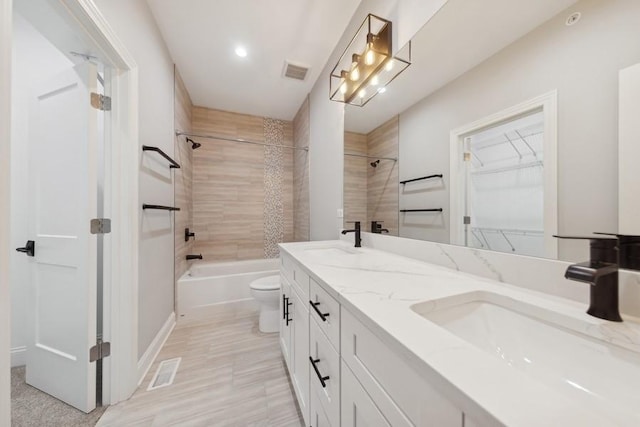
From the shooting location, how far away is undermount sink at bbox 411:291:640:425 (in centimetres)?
44

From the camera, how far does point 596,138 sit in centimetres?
62

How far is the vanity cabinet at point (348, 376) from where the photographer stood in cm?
42

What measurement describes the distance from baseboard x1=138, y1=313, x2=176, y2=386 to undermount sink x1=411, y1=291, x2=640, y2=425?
1878 millimetres

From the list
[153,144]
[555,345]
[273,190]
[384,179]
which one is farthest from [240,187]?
[555,345]

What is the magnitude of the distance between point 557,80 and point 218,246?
11.5 ft

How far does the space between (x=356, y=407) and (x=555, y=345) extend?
1.74 ft

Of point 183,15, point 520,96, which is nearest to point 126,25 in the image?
point 183,15

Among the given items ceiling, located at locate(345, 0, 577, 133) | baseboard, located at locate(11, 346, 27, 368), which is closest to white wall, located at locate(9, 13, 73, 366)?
baseboard, located at locate(11, 346, 27, 368)

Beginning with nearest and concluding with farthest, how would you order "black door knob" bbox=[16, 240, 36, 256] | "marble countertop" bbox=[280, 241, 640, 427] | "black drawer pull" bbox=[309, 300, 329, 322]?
"marble countertop" bbox=[280, 241, 640, 427] → "black drawer pull" bbox=[309, 300, 329, 322] → "black door knob" bbox=[16, 240, 36, 256]

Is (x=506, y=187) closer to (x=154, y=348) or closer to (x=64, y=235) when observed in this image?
(x=64, y=235)

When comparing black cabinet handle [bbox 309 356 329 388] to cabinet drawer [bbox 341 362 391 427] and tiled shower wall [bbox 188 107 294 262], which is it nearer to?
cabinet drawer [bbox 341 362 391 427]

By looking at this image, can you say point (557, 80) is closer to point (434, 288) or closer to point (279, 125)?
point (434, 288)

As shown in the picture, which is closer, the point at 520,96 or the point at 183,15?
the point at 520,96

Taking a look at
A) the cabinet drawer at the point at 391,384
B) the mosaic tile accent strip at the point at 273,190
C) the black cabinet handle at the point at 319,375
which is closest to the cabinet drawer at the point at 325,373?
the black cabinet handle at the point at 319,375
